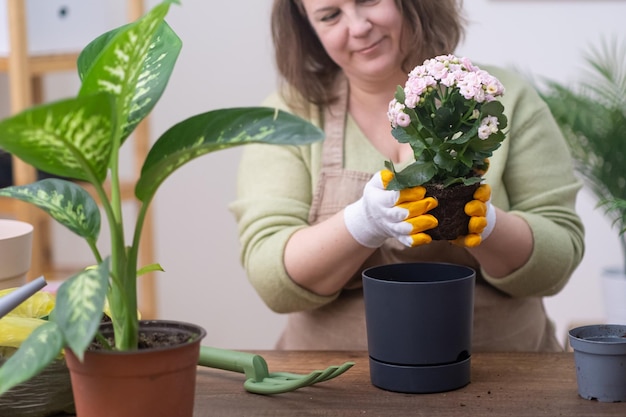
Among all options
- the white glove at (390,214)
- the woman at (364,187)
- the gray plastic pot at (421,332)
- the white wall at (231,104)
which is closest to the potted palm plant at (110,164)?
the gray plastic pot at (421,332)

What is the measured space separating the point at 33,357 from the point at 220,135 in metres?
0.29

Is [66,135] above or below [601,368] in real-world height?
above

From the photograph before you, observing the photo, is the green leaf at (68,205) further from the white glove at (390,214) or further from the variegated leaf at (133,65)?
the white glove at (390,214)

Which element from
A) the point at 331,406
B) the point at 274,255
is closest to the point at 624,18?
the point at 274,255

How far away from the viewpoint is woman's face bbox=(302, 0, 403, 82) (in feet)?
5.72

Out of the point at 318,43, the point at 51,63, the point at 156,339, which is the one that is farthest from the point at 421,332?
the point at 51,63

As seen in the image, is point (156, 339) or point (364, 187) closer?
point (156, 339)

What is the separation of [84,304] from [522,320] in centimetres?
118

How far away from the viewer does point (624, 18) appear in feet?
11.1

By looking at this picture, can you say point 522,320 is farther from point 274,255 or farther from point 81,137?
point 81,137

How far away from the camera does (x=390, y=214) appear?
1385 mm

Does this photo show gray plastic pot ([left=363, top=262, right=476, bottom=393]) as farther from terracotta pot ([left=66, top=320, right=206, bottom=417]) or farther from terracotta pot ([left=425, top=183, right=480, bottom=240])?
terracotta pot ([left=66, top=320, right=206, bottom=417])

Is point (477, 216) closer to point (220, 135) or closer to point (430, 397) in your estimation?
point (430, 397)

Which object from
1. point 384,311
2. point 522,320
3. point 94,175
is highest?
point 94,175
